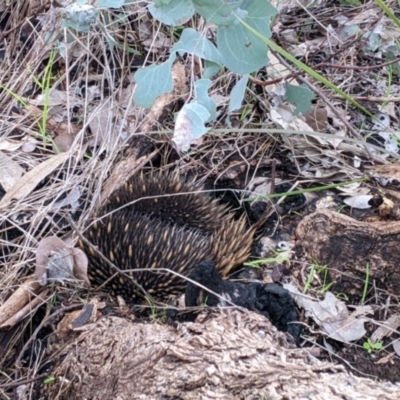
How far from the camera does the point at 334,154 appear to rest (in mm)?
2363

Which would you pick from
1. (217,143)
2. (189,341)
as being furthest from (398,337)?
(217,143)

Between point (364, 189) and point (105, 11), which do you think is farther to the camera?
point (105, 11)

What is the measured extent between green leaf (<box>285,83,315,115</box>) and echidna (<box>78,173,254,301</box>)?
47 centimetres

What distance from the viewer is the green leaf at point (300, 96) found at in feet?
6.55

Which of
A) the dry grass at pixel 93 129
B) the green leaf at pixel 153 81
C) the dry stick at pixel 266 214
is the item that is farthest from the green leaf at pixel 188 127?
the dry stick at pixel 266 214

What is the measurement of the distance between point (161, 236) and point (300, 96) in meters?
0.70

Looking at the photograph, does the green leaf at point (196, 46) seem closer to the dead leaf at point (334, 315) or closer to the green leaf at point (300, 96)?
the green leaf at point (300, 96)

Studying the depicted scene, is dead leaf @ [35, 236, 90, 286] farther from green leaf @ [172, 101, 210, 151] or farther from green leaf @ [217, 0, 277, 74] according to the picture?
green leaf @ [217, 0, 277, 74]

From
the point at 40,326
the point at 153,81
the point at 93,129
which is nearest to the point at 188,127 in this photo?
the point at 153,81

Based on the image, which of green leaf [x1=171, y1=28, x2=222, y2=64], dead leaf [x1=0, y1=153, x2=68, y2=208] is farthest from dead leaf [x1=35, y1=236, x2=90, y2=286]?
green leaf [x1=171, y1=28, x2=222, y2=64]

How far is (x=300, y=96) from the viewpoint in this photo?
2.02 meters

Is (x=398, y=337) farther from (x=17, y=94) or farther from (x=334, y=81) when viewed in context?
(x=17, y=94)

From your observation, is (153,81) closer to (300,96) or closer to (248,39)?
(248,39)

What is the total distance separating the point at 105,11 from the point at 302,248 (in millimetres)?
1327
